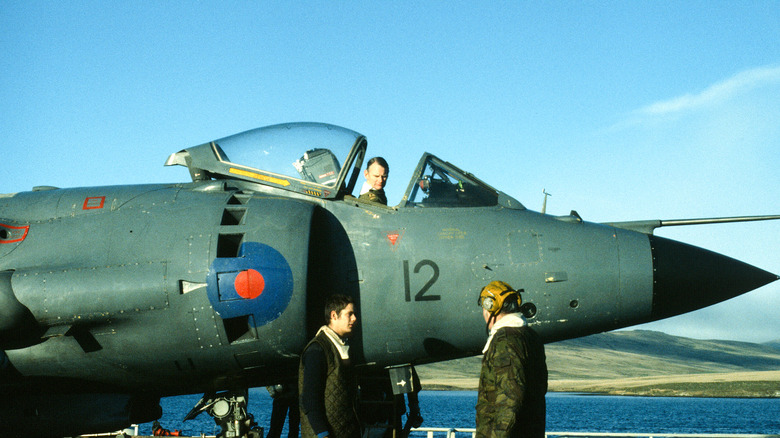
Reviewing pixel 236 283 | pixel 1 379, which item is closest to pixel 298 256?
pixel 236 283

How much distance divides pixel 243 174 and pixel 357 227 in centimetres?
158

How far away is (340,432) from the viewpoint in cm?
535

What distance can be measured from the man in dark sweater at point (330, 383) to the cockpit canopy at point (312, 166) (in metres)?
2.31

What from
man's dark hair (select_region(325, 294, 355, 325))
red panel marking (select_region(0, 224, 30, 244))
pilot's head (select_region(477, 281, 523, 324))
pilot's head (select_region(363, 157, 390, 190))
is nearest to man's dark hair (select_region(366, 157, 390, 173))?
pilot's head (select_region(363, 157, 390, 190))

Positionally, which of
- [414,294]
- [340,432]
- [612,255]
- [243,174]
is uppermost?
[243,174]

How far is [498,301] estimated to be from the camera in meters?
5.11

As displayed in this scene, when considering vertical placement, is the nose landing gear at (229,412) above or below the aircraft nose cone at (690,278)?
below

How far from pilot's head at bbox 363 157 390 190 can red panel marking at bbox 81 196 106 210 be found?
3.19 m

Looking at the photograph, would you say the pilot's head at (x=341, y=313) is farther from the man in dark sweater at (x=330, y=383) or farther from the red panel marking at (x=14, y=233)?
the red panel marking at (x=14, y=233)

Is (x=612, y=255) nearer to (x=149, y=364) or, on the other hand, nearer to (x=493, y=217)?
(x=493, y=217)

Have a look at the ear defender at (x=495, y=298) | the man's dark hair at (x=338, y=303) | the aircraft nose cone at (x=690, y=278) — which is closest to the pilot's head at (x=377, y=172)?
the man's dark hair at (x=338, y=303)

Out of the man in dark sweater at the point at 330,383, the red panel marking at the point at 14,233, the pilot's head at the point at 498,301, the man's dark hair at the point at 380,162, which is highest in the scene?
the man's dark hair at the point at 380,162

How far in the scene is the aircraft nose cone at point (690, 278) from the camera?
7031mm

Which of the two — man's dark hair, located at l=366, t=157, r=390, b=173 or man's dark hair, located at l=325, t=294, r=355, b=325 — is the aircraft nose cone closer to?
man's dark hair, located at l=366, t=157, r=390, b=173
